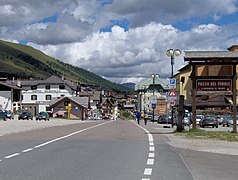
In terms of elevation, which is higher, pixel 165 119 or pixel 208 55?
pixel 208 55

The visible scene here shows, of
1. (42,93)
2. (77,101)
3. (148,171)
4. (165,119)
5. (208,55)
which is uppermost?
(42,93)

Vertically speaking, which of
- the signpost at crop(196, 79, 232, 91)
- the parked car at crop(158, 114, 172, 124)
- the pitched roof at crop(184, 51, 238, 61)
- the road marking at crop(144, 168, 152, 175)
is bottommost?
the parked car at crop(158, 114, 172, 124)

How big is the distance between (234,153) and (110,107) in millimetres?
172503

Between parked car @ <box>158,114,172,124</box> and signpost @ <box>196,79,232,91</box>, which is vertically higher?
signpost @ <box>196,79,232,91</box>

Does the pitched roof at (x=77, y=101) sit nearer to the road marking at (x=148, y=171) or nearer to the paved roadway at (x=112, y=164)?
the paved roadway at (x=112, y=164)

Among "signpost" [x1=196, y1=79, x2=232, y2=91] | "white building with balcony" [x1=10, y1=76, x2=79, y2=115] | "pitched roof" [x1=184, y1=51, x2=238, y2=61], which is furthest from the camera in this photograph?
"white building with balcony" [x1=10, y1=76, x2=79, y2=115]

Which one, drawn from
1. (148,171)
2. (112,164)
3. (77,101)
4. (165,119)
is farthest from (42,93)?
(148,171)

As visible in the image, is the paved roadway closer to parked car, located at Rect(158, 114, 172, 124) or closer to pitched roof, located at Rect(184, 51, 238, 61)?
pitched roof, located at Rect(184, 51, 238, 61)

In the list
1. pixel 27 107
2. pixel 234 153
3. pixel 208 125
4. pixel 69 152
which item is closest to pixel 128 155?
pixel 69 152

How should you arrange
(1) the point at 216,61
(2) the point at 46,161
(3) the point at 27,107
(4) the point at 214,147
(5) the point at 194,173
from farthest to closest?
1. (3) the point at 27,107
2. (1) the point at 216,61
3. (4) the point at 214,147
4. (2) the point at 46,161
5. (5) the point at 194,173

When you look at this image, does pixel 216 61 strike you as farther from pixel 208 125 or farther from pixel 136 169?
pixel 208 125

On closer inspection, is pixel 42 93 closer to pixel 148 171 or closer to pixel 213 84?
pixel 213 84

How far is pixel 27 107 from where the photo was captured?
122 metres

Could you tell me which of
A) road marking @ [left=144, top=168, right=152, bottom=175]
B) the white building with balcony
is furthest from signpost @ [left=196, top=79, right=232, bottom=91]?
the white building with balcony
